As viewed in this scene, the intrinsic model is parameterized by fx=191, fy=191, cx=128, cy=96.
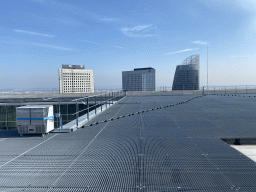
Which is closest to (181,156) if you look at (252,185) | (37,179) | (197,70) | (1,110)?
(252,185)

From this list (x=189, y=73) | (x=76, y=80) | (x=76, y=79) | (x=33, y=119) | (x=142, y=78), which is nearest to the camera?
(x=33, y=119)

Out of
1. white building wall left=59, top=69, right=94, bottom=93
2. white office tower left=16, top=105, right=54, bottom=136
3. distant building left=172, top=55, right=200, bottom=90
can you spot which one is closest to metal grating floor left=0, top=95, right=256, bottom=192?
white office tower left=16, top=105, right=54, bottom=136

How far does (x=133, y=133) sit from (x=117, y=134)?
1.16 ft

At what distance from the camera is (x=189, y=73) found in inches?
1960

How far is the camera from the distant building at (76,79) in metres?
118

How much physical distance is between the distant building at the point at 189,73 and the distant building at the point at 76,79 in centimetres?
7787

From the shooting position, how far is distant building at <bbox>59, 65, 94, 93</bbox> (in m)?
118

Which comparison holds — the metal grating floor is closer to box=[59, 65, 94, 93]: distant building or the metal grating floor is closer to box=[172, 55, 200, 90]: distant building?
box=[172, 55, 200, 90]: distant building

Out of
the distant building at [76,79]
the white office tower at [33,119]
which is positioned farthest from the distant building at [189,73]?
the distant building at [76,79]

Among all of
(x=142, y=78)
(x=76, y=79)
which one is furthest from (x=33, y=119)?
(x=142, y=78)

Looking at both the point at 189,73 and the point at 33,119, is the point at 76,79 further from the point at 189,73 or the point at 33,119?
the point at 33,119

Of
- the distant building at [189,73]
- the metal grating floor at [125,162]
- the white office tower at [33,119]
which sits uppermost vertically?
the distant building at [189,73]

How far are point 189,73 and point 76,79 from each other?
283 ft

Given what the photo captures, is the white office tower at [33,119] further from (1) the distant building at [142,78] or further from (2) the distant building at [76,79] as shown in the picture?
(1) the distant building at [142,78]
